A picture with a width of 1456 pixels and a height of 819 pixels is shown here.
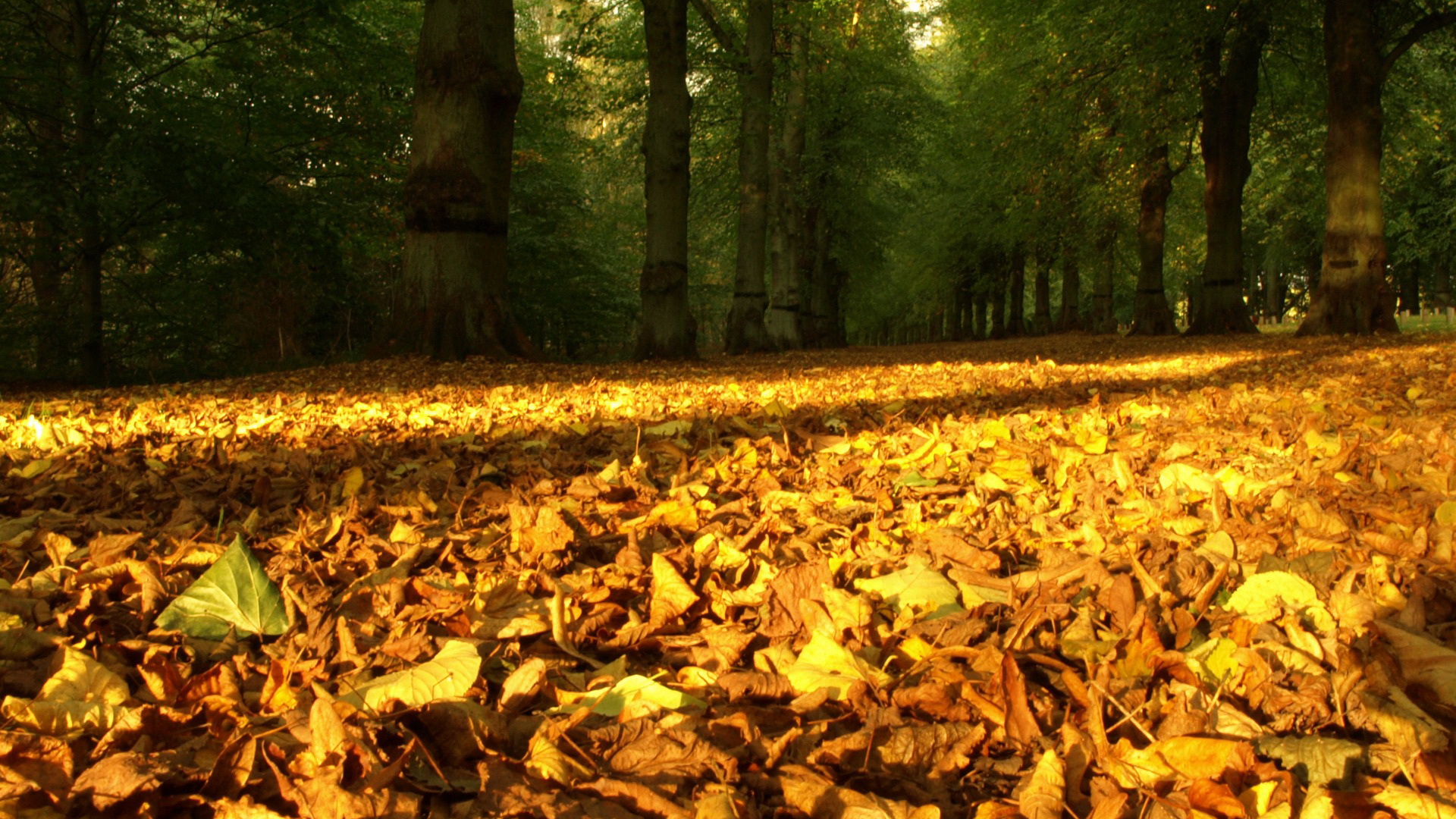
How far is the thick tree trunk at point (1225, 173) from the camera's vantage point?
16.6 meters

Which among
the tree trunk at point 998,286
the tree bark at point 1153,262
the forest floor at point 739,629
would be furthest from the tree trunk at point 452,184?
the tree trunk at point 998,286

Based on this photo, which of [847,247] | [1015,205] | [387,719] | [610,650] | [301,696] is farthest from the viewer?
[847,247]

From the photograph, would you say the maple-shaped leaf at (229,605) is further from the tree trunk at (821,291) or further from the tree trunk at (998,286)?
the tree trunk at (998,286)

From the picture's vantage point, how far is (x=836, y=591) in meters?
1.70

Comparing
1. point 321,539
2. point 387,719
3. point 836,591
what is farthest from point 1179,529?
point 321,539

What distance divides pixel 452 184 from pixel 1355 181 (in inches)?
472

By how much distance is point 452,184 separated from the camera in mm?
8758

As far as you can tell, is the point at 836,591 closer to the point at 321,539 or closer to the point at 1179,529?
the point at 1179,529

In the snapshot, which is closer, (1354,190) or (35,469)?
(35,469)

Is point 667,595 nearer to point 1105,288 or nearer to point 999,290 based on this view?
point 1105,288

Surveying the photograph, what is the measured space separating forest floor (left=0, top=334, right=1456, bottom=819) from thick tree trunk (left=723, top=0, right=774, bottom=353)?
43.8ft

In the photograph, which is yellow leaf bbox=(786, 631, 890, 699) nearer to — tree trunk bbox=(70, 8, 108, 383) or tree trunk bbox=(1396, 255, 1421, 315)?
tree trunk bbox=(70, 8, 108, 383)

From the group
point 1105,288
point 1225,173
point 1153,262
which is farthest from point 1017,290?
point 1225,173

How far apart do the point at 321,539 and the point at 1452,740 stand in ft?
7.10
